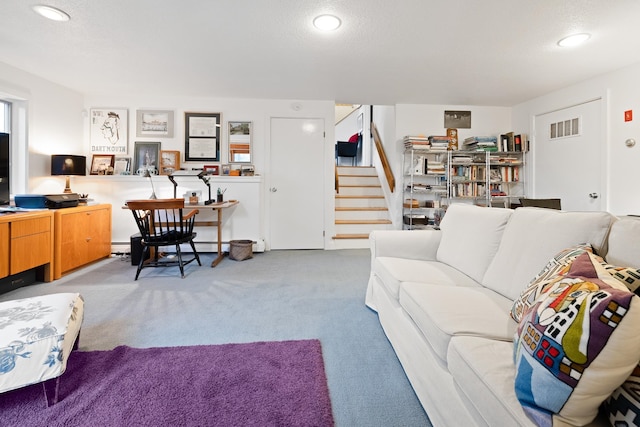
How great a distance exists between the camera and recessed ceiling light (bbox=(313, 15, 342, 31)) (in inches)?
87.5

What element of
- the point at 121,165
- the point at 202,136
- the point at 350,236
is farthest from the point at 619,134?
the point at 121,165

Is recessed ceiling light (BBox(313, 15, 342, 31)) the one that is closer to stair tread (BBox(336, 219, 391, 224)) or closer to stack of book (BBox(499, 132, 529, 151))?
stair tread (BBox(336, 219, 391, 224))

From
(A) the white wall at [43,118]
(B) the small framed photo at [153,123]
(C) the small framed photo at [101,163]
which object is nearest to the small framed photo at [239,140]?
(B) the small framed photo at [153,123]

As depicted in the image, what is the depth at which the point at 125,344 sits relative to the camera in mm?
1771

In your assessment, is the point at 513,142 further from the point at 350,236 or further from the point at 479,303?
the point at 479,303

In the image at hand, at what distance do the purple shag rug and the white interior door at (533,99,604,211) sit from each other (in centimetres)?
396

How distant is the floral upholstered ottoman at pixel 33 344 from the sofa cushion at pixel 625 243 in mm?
2233

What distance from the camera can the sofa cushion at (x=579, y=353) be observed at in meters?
0.62

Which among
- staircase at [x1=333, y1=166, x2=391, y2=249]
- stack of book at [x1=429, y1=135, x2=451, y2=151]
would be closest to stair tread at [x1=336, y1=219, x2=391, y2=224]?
staircase at [x1=333, y1=166, x2=391, y2=249]

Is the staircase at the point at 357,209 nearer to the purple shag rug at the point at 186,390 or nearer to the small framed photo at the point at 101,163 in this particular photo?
the purple shag rug at the point at 186,390

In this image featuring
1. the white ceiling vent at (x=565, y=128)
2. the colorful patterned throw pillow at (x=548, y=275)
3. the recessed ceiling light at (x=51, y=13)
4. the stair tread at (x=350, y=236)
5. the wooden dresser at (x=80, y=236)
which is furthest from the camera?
the stair tread at (x=350, y=236)

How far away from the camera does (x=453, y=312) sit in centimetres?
121

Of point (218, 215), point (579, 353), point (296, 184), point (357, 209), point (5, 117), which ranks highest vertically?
point (5, 117)

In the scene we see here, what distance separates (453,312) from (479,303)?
0.72ft
